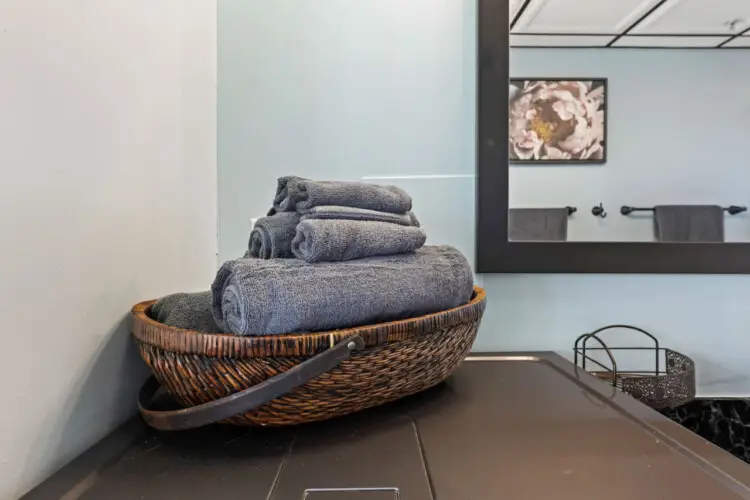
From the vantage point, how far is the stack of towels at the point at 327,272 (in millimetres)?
469

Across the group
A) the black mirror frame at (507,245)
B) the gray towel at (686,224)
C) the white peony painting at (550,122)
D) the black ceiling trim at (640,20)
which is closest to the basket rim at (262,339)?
the black mirror frame at (507,245)

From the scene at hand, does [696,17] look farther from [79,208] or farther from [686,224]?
[79,208]

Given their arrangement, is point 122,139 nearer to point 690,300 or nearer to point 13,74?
point 13,74

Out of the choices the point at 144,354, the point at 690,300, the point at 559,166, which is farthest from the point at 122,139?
the point at 690,300

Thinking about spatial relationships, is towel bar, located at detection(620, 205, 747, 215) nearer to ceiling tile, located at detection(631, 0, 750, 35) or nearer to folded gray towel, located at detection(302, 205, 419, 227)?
ceiling tile, located at detection(631, 0, 750, 35)

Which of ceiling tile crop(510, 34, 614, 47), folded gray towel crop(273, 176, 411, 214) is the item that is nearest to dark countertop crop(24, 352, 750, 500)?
folded gray towel crop(273, 176, 411, 214)

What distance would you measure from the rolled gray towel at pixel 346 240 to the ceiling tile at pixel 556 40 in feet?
1.85

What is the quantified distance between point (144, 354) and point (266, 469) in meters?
0.20

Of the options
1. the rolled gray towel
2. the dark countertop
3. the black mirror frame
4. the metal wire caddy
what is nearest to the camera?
the dark countertop

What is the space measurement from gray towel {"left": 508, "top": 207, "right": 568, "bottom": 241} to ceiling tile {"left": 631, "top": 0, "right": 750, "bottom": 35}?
16.3 inches

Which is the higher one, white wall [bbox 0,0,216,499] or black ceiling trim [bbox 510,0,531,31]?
black ceiling trim [bbox 510,0,531,31]

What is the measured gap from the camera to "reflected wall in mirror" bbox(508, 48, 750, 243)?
2.99ft

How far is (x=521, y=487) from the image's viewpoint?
41 centimetres

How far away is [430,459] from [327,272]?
232 millimetres
